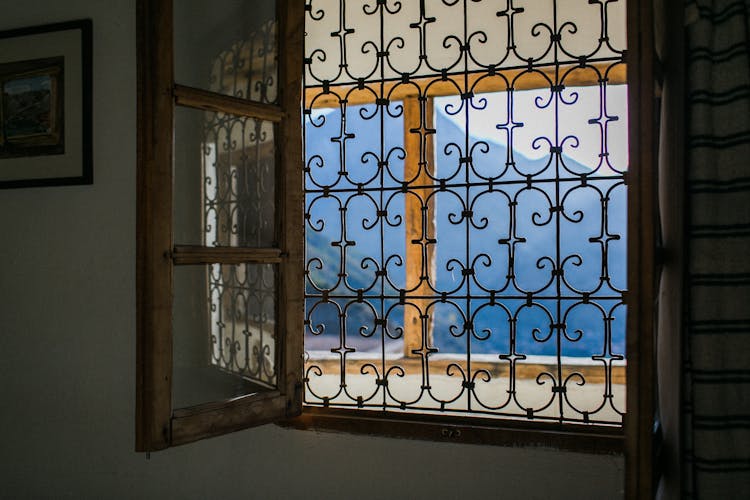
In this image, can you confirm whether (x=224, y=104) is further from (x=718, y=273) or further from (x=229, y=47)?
(x=718, y=273)

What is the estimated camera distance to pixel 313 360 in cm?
370

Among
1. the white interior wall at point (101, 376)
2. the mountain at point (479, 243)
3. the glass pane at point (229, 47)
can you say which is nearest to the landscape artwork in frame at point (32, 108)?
the white interior wall at point (101, 376)

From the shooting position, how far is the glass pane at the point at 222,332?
1984 millimetres

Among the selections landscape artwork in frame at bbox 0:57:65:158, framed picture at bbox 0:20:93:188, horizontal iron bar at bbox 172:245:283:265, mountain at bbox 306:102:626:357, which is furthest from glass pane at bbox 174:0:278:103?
mountain at bbox 306:102:626:357

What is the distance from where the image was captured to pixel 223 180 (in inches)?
84.2

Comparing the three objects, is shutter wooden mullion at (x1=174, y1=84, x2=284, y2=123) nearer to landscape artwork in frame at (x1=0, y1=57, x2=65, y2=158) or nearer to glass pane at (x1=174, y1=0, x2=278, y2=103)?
glass pane at (x1=174, y1=0, x2=278, y2=103)

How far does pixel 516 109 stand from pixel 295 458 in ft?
7.17

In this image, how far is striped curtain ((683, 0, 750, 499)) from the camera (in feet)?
5.37

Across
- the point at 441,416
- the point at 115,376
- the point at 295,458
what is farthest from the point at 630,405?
the point at 115,376

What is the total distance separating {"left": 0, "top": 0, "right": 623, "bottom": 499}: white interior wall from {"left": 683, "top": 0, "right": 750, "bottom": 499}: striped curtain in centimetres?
93

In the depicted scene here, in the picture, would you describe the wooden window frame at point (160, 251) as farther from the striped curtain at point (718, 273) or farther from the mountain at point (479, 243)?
the mountain at point (479, 243)

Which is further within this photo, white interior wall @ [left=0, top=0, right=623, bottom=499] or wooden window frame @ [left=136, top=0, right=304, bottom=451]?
white interior wall @ [left=0, top=0, right=623, bottom=499]

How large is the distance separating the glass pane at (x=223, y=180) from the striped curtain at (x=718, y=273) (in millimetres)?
1253

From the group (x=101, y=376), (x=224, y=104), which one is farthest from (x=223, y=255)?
(x=101, y=376)
